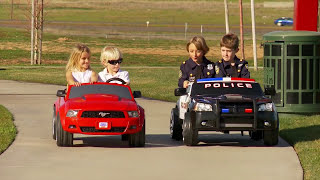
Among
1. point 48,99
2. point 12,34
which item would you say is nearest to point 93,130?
point 48,99

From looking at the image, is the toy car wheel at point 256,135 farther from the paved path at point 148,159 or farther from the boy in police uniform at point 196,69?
the boy in police uniform at point 196,69

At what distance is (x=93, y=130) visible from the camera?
1482cm

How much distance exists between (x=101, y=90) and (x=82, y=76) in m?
0.61

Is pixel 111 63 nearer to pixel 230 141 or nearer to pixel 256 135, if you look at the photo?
pixel 230 141

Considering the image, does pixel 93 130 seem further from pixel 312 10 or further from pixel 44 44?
pixel 44 44

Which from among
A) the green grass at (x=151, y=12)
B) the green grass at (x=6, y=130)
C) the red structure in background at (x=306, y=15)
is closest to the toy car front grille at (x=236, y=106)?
the green grass at (x=6, y=130)

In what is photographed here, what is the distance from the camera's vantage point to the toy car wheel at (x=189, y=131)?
15.3m

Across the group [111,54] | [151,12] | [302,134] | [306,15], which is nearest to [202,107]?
[111,54]

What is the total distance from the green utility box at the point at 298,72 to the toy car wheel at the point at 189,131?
5369mm

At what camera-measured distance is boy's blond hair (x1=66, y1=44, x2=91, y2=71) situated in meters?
15.9

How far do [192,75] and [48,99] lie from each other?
33.4 feet

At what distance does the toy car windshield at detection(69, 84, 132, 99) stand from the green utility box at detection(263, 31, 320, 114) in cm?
545

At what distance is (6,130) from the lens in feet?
58.9

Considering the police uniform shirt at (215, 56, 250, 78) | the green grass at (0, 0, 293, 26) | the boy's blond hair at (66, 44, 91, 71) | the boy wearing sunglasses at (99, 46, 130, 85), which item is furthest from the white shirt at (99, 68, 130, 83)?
the green grass at (0, 0, 293, 26)
